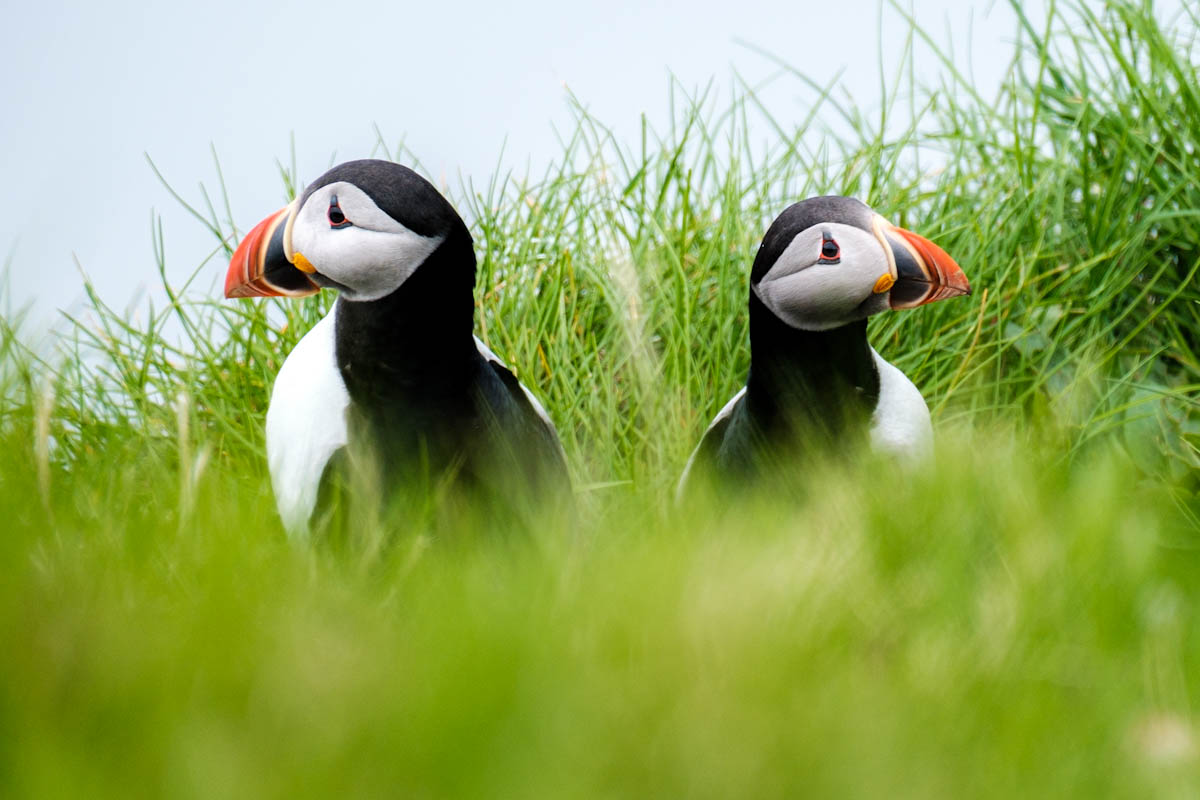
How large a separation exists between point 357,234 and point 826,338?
100 cm

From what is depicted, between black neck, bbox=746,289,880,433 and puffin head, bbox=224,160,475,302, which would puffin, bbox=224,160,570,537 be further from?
black neck, bbox=746,289,880,433

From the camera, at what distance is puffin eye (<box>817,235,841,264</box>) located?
242 centimetres

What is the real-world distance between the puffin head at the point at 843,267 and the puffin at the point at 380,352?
64 centimetres

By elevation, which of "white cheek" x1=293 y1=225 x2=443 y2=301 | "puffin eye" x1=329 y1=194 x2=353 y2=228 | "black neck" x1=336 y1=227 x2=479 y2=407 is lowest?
"black neck" x1=336 y1=227 x2=479 y2=407

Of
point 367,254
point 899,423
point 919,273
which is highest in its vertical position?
point 367,254

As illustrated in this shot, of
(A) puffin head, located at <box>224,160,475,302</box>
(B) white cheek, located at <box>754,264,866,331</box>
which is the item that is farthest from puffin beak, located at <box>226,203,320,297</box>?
(B) white cheek, located at <box>754,264,866,331</box>

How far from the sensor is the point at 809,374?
8.40 ft

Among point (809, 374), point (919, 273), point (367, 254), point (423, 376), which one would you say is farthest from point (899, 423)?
point (367, 254)

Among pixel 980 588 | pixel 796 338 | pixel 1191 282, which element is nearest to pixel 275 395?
pixel 796 338

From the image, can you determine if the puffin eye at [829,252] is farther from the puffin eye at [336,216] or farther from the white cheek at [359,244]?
the puffin eye at [336,216]

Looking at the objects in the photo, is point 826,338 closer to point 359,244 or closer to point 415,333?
point 415,333

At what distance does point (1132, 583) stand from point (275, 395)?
161 centimetres

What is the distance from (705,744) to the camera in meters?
1.13

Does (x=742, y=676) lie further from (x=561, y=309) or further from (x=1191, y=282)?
(x=1191, y=282)
